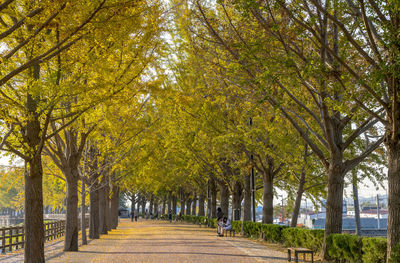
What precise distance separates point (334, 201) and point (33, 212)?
352 inches

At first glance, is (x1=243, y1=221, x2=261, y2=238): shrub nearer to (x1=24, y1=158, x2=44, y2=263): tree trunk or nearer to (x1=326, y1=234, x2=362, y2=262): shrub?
(x1=326, y1=234, x2=362, y2=262): shrub

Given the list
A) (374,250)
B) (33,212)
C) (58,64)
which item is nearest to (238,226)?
(374,250)

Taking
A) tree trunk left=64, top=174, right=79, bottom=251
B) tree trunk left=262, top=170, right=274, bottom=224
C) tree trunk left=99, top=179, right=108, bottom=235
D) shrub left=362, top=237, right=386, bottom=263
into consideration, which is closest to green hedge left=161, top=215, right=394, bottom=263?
shrub left=362, top=237, right=386, bottom=263

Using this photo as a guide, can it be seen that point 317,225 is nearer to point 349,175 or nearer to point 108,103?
point 349,175

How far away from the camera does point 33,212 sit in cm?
1184

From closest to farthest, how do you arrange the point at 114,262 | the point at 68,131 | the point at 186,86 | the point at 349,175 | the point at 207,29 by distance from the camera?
the point at 114,262, the point at 207,29, the point at 68,131, the point at 186,86, the point at 349,175

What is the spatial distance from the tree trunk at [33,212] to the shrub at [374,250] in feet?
27.6

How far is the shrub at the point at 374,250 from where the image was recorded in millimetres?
10844

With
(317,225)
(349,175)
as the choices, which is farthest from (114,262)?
(317,225)

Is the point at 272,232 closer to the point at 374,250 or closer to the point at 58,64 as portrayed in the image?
the point at 374,250

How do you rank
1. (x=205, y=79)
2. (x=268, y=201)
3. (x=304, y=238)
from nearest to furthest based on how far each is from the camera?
(x=304, y=238), (x=205, y=79), (x=268, y=201)

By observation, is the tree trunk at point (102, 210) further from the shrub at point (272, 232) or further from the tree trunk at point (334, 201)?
the tree trunk at point (334, 201)

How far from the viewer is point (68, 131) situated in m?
17.2

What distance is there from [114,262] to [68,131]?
5.76 meters
